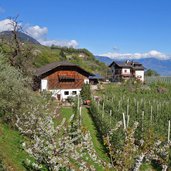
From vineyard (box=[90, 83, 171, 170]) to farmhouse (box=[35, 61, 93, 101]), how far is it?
431cm

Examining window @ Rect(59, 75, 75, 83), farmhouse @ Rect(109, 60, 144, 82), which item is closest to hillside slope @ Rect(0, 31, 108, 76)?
window @ Rect(59, 75, 75, 83)

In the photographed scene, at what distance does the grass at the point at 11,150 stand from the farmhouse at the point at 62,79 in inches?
1174

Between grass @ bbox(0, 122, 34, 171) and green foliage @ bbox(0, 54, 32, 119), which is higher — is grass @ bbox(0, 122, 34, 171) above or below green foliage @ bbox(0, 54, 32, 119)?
below

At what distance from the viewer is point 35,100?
21.7 m

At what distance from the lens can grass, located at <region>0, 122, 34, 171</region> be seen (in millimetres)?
13233

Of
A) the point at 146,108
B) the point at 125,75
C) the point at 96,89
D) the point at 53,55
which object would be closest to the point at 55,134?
the point at 146,108

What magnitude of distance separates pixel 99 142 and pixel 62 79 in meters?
27.1

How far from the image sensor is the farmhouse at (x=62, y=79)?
4988 cm

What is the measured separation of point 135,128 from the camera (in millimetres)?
11945

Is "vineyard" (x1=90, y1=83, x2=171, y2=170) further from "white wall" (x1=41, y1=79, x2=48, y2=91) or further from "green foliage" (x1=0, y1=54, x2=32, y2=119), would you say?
"white wall" (x1=41, y1=79, x2=48, y2=91)

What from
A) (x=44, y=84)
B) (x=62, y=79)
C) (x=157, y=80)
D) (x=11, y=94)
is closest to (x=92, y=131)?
(x=11, y=94)

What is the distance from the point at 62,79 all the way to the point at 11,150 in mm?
35786

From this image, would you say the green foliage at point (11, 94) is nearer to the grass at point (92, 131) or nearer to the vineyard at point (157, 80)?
the grass at point (92, 131)

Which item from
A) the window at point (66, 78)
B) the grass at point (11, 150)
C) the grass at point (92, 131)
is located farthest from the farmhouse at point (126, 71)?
the grass at point (11, 150)
